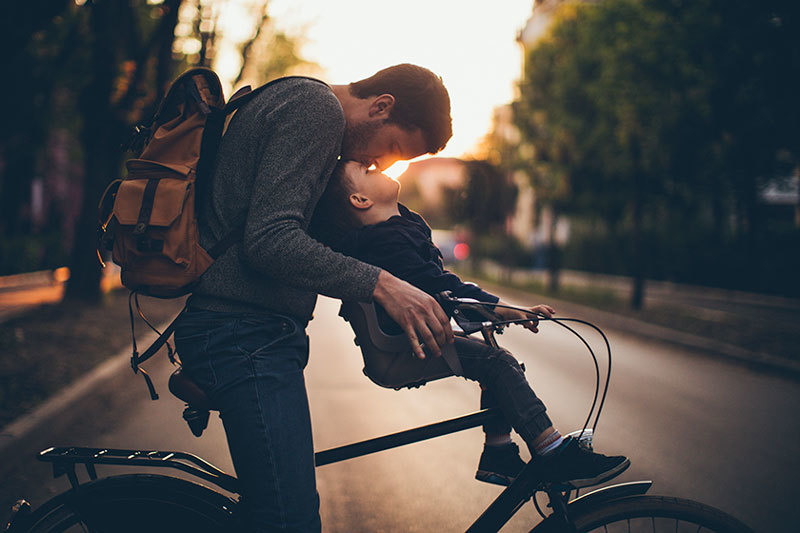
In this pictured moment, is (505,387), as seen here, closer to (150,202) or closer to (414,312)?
(414,312)

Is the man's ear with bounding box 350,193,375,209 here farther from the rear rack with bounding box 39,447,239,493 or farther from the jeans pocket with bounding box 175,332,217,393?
the rear rack with bounding box 39,447,239,493

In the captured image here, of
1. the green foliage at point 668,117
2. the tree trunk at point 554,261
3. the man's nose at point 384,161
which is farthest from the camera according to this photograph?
the tree trunk at point 554,261

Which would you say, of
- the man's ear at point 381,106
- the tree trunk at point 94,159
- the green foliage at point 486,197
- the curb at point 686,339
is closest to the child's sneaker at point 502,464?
the man's ear at point 381,106

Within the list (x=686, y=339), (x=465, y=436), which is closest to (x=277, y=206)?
(x=465, y=436)

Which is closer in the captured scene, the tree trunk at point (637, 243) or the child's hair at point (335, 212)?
the child's hair at point (335, 212)

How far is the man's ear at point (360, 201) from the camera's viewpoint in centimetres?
196

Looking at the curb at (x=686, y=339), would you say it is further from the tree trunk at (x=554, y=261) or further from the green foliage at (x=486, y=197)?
the green foliage at (x=486, y=197)

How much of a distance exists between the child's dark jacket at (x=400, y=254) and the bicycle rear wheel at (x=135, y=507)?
65 cm

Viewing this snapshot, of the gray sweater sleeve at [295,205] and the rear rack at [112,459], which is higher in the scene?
the gray sweater sleeve at [295,205]

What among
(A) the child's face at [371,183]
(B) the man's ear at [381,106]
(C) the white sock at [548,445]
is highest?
(B) the man's ear at [381,106]

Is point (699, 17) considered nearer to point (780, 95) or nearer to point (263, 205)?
point (780, 95)

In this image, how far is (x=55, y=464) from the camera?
1.90 m

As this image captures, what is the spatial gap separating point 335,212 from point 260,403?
561 millimetres

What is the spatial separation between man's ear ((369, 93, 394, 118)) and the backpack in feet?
0.93
